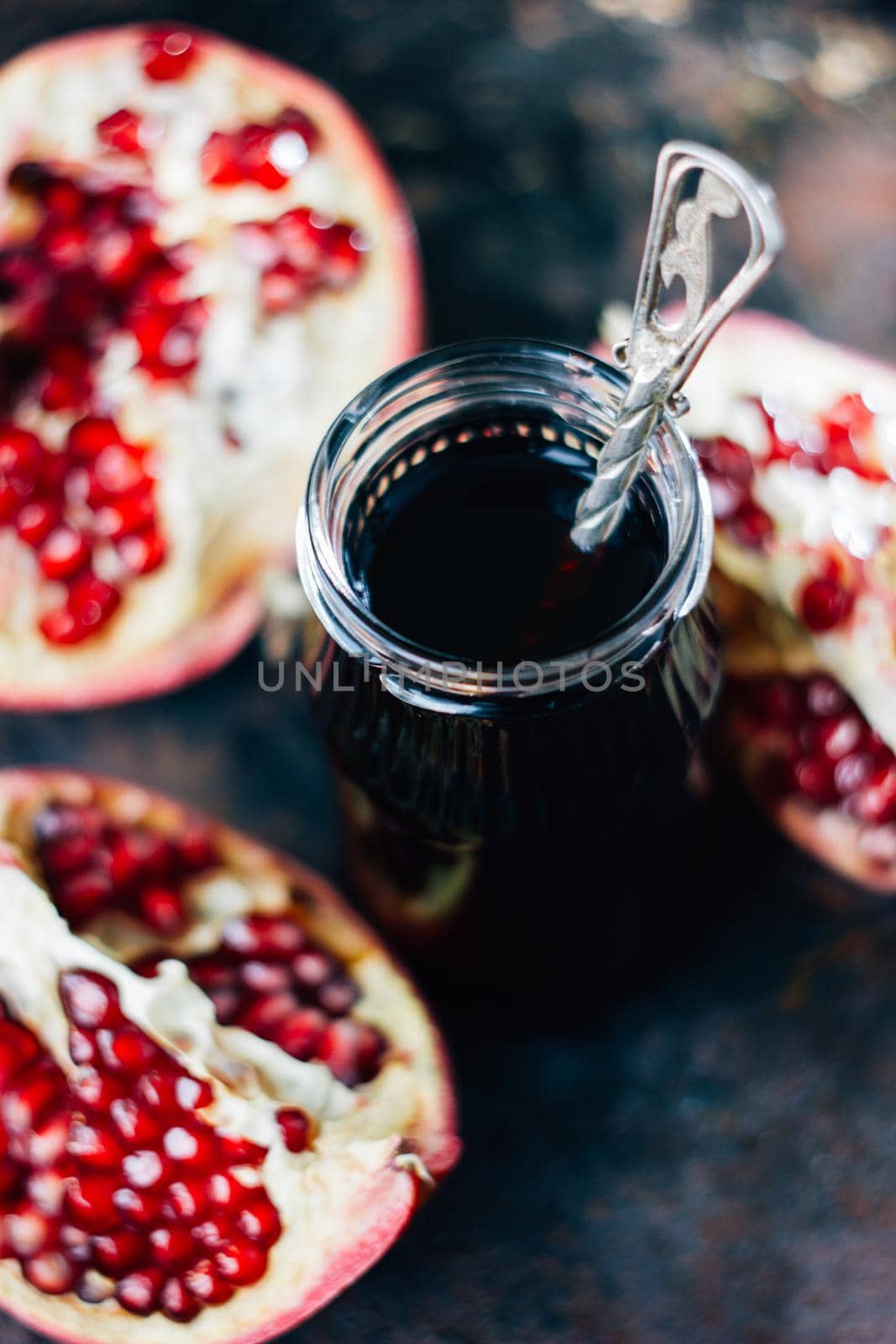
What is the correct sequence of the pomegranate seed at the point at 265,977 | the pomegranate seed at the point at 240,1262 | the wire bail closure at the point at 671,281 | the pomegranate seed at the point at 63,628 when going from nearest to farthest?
the wire bail closure at the point at 671,281 → the pomegranate seed at the point at 240,1262 → the pomegranate seed at the point at 265,977 → the pomegranate seed at the point at 63,628

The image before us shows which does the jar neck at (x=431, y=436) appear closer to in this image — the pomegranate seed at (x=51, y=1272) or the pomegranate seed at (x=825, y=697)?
the pomegranate seed at (x=825, y=697)

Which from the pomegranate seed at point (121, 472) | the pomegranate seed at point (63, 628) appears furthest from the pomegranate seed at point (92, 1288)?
the pomegranate seed at point (121, 472)

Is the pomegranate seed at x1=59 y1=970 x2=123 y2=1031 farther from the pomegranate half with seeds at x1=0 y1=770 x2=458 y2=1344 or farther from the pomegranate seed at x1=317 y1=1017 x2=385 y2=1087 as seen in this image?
the pomegranate seed at x1=317 y1=1017 x2=385 y2=1087

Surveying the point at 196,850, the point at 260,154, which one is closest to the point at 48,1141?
the point at 196,850

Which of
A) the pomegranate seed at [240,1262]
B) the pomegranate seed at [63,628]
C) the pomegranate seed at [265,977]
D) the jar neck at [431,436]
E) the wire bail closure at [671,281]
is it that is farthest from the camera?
the pomegranate seed at [63,628]

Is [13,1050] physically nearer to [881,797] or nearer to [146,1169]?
[146,1169]
